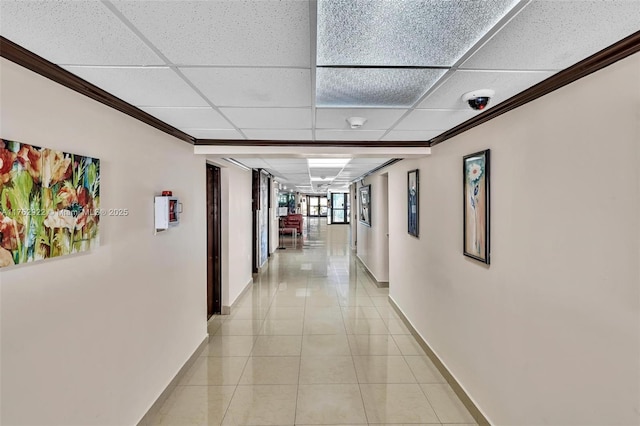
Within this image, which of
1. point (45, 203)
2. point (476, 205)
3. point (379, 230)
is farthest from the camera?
point (379, 230)

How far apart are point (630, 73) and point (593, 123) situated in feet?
0.78

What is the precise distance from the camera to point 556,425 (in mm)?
1748

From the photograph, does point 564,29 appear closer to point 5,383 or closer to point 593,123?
point 593,123

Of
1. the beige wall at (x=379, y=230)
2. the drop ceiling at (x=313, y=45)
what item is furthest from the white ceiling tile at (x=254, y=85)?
the beige wall at (x=379, y=230)

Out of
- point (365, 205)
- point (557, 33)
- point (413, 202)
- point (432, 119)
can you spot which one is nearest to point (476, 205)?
point (432, 119)

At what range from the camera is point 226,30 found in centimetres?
126

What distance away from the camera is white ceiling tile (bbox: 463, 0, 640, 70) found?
112 cm

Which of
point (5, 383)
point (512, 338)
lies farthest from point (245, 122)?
point (512, 338)

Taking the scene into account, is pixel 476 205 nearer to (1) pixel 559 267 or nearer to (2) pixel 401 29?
(1) pixel 559 267

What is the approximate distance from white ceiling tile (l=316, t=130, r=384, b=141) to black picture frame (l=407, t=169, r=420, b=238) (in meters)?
1.03

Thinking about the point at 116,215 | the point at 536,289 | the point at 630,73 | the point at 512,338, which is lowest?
the point at 512,338

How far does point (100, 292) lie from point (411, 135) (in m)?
2.91

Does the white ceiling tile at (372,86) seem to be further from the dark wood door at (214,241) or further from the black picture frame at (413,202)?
the dark wood door at (214,241)

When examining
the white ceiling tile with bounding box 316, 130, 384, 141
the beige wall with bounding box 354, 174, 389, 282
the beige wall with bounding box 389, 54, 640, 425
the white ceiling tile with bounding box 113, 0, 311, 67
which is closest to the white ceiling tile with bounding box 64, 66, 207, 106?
the white ceiling tile with bounding box 113, 0, 311, 67
